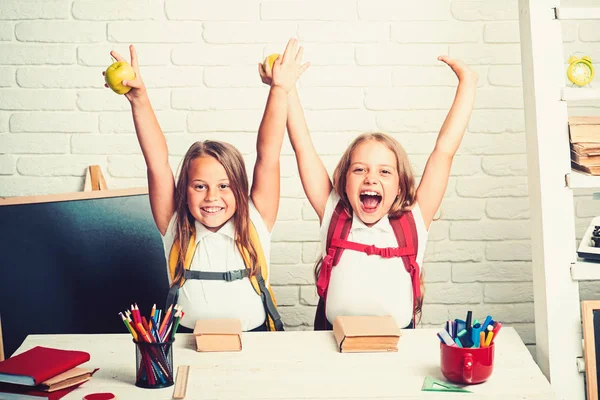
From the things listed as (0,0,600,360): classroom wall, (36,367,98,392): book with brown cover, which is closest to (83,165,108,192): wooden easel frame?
(0,0,600,360): classroom wall

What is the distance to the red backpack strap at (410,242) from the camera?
86.7 inches

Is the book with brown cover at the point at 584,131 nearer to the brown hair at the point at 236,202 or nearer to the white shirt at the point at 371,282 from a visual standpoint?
the white shirt at the point at 371,282

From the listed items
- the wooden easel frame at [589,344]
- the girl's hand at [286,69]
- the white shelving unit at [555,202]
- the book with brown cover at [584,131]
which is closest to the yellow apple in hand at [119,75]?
the girl's hand at [286,69]

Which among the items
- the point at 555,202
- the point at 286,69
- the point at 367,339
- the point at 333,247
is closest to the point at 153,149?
the point at 286,69

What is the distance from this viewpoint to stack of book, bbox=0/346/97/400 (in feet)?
5.61

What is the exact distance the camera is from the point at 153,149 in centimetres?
222

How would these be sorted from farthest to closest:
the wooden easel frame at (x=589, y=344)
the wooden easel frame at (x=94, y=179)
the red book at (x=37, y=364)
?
the wooden easel frame at (x=94, y=179)
the wooden easel frame at (x=589, y=344)
the red book at (x=37, y=364)

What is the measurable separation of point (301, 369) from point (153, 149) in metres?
0.78

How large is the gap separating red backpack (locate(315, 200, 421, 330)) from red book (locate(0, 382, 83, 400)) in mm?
809

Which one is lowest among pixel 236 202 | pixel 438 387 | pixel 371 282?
pixel 438 387

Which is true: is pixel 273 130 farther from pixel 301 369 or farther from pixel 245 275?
pixel 301 369

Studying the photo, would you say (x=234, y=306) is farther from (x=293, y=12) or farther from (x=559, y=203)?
(x=293, y=12)

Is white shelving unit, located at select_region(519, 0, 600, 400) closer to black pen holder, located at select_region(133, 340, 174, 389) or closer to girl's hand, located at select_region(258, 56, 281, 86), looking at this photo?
girl's hand, located at select_region(258, 56, 281, 86)

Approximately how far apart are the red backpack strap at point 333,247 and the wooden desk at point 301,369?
0.18 metres
